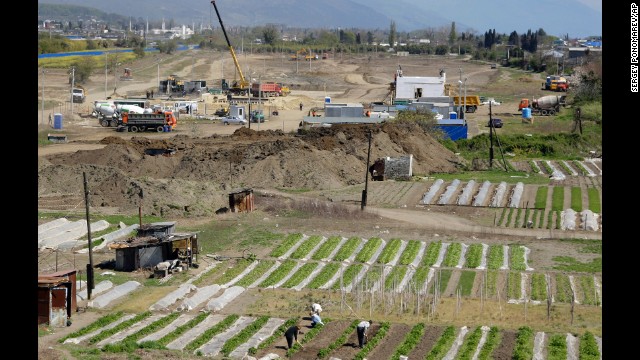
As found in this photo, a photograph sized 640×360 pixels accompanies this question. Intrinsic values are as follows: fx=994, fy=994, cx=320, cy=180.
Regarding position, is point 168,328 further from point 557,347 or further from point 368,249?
point 368,249

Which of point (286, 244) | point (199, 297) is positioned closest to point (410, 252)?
point (286, 244)

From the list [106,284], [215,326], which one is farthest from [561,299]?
[106,284]

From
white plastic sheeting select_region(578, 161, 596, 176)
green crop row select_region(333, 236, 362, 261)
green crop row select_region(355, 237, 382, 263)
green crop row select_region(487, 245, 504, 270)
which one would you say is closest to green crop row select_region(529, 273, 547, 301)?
green crop row select_region(487, 245, 504, 270)

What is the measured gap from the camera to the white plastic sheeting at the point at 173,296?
21.8 m

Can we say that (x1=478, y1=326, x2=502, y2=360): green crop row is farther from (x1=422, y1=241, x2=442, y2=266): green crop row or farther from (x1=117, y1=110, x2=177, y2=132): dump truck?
(x1=117, y1=110, x2=177, y2=132): dump truck

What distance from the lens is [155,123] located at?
5534 centimetres

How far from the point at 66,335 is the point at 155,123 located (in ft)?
121

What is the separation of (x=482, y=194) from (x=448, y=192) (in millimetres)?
1282

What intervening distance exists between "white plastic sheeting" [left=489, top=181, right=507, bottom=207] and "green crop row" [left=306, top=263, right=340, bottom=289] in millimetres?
10698

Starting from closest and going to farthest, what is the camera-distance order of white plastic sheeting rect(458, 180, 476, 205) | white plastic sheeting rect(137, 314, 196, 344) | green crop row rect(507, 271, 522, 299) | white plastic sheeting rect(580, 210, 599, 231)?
white plastic sheeting rect(137, 314, 196, 344)
green crop row rect(507, 271, 522, 299)
white plastic sheeting rect(580, 210, 599, 231)
white plastic sheeting rect(458, 180, 476, 205)

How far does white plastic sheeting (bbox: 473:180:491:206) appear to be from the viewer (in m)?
35.3

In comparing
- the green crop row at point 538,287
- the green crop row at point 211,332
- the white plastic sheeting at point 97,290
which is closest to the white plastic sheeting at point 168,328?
the green crop row at point 211,332

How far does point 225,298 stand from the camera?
22547 millimetres
